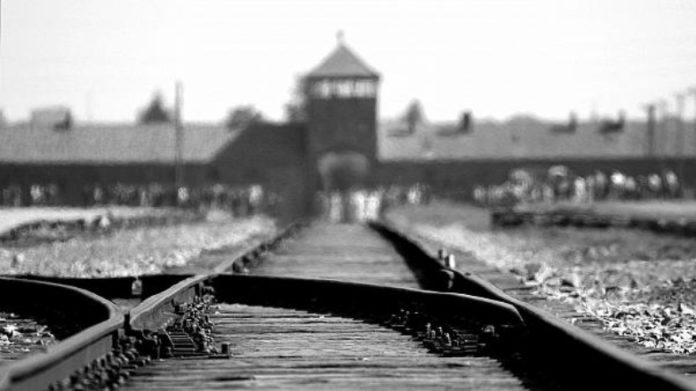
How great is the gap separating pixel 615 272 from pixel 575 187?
54336mm

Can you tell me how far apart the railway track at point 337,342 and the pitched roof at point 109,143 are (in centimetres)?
7050

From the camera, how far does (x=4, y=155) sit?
3226 inches

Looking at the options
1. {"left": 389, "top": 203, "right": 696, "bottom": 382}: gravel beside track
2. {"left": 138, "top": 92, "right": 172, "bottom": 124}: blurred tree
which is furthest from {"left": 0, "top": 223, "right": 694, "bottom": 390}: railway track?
{"left": 138, "top": 92, "right": 172, "bottom": 124}: blurred tree

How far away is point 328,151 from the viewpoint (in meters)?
76.8

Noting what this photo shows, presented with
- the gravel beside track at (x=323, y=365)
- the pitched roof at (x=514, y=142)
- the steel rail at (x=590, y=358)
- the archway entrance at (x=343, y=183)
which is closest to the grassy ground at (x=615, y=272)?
the steel rail at (x=590, y=358)

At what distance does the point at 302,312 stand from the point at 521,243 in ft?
73.6

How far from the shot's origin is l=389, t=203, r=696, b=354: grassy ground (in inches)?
366

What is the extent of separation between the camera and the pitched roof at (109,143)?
81438 millimetres

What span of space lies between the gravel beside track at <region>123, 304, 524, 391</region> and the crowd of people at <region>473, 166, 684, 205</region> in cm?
5820

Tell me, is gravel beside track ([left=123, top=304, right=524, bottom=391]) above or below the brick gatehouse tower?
below

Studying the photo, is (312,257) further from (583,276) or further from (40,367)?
(40,367)

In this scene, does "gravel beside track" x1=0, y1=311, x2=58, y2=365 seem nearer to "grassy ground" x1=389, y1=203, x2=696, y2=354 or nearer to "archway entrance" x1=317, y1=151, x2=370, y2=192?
"grassy ground" x1=389, y1=203, x2=696, y2=354

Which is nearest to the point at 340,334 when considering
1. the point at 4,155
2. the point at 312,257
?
the point at 312,257

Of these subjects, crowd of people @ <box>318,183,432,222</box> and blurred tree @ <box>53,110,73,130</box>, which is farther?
blurred tree @ <box>53,110,73,130</box>
